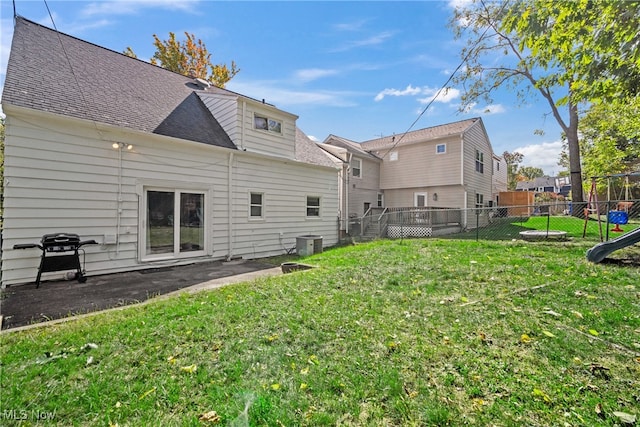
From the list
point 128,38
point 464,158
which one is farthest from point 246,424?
point 464,158

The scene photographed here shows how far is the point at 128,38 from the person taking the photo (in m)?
7.04

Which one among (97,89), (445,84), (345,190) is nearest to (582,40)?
(445,84)

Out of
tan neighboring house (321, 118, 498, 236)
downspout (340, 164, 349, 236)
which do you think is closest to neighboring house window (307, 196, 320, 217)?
downspout (340, 164, 349, 236)

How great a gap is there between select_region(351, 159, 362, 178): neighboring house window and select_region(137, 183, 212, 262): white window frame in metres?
11.2

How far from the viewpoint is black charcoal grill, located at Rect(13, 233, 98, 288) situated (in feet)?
17.0

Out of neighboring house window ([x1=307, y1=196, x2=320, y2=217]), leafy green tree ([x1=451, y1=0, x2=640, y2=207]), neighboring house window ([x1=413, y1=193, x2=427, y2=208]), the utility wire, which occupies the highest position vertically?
the utility wire

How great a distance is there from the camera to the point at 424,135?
18.2m

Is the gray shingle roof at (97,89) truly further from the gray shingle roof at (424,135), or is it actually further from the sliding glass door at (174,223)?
the gray shingle roof at (424,135)

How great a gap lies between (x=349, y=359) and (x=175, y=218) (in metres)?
6.54

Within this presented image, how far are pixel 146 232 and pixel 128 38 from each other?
4941 mm

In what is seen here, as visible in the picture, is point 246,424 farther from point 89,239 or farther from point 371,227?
point 371,227

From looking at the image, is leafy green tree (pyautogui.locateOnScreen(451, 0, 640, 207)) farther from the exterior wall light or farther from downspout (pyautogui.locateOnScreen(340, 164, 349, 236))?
downspout (pyautogui.locateOnScreen(340, 164, 349, 236))

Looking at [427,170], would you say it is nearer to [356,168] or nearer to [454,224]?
[454,224]

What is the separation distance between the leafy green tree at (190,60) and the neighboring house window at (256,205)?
14280 millimetres
